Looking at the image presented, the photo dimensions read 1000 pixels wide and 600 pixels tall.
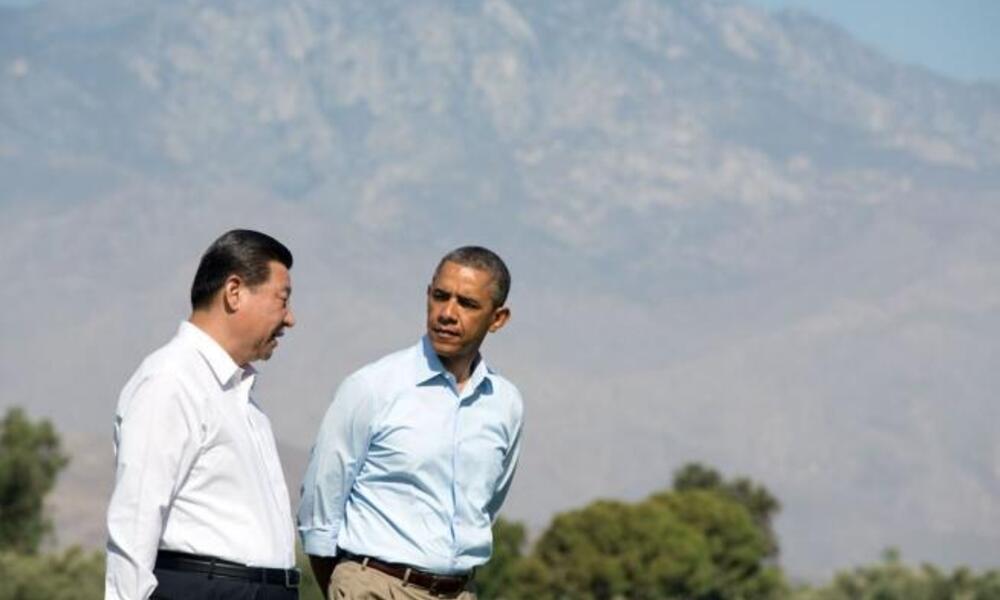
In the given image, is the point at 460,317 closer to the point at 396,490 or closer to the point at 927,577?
the point at 396,490

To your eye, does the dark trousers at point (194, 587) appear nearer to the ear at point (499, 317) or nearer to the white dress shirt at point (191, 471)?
the white dress shirt at point (191, 471)

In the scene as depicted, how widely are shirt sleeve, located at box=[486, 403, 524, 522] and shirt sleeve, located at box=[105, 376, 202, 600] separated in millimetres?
2064

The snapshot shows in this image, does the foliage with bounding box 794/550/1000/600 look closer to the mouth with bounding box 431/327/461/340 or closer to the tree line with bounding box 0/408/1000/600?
the tree line with bounding box 0/408/1000/600

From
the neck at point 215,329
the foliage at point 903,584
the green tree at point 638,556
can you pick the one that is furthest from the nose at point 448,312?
the green tree at point 638,556

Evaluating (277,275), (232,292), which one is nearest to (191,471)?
(232,292)

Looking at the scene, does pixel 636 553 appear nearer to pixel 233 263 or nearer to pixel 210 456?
pixel 233 263

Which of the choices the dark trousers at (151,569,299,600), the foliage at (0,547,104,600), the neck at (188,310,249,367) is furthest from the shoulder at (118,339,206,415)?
the foliage at (0,547,104,600)

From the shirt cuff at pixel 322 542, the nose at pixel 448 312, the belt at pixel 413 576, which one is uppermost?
the nose at pixel 448 312

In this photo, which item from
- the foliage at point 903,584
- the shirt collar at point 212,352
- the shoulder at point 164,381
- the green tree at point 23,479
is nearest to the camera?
the shoulder at point 164,381

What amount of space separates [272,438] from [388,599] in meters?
1.16

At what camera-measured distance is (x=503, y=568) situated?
8912 cm

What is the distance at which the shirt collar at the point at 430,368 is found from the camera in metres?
9.49

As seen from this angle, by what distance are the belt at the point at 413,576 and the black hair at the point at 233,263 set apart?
155 centimetres

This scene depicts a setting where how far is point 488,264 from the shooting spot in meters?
9.59
